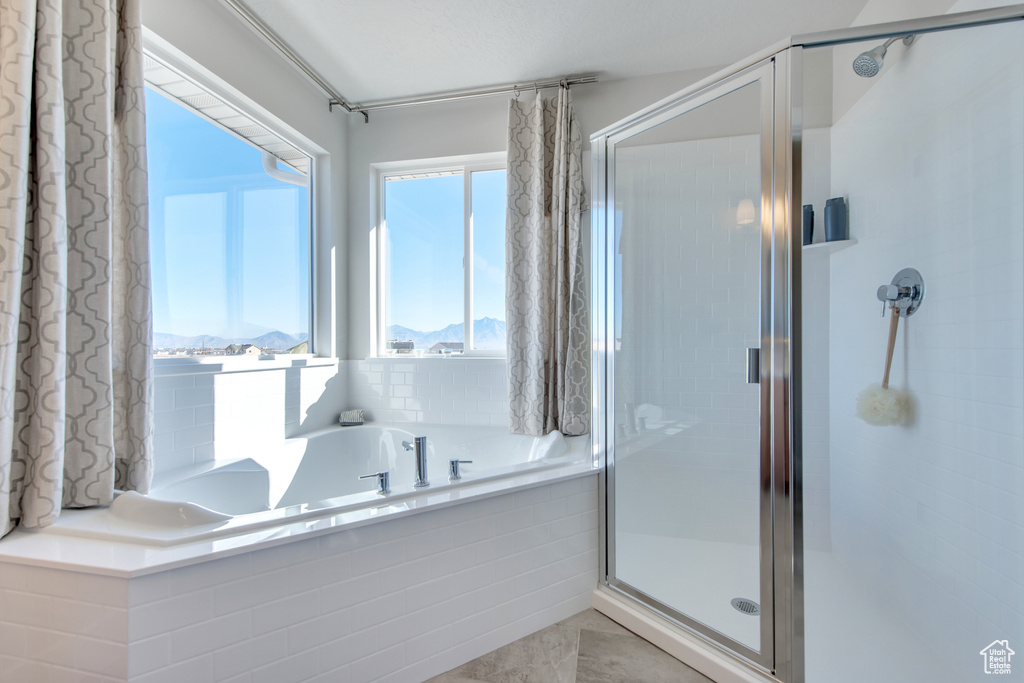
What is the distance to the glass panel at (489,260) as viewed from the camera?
277cm

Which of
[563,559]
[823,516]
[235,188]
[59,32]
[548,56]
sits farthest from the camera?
[548,56]

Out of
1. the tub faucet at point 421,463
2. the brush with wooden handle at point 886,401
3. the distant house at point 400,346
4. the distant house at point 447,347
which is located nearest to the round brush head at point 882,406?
the brush with wooden handle at point 886,401

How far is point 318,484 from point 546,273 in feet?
5.44

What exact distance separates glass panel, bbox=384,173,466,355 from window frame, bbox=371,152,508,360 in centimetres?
3

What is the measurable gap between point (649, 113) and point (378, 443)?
2170 mm

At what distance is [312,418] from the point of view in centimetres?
256

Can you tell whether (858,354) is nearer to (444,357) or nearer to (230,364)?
(444,357)

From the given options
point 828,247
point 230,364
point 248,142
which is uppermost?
point 248,142

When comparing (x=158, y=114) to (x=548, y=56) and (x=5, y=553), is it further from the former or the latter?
(x=548, y=56)

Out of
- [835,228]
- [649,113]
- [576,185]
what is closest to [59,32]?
[649,113]

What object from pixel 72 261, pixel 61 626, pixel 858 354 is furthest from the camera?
pixel 858 354

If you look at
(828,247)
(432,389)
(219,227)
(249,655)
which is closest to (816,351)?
(828,247)

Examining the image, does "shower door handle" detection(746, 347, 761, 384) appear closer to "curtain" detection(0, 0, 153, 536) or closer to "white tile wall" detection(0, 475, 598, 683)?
"white tile wall" detection(0, 475, 598, 683)

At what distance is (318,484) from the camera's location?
7.60 ft
